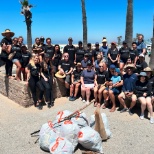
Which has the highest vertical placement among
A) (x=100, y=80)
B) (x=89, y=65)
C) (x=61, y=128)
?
(x=89, y=65)

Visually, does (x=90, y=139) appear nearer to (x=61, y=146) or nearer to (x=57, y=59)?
(x=61, y=146)

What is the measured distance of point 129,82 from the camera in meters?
6.96

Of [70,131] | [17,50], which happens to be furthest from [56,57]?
[70,131]

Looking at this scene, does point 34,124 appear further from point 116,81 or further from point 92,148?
point 116,81

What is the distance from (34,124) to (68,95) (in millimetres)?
2678

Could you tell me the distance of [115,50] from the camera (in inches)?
352

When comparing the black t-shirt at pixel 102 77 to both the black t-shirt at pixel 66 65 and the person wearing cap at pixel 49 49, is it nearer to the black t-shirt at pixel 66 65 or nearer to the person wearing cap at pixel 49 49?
the black t-shirt at pixel 66 65

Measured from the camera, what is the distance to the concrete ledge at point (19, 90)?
798 centimetres

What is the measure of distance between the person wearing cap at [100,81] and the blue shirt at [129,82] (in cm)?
73

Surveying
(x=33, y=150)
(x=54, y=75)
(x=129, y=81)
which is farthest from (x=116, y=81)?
(x=33, y=150)

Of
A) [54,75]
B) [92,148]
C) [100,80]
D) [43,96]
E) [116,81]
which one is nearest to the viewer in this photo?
[92,148]

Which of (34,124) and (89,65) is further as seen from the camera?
(89,65)

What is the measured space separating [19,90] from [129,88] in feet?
12.9

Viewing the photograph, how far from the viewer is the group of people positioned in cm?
693
